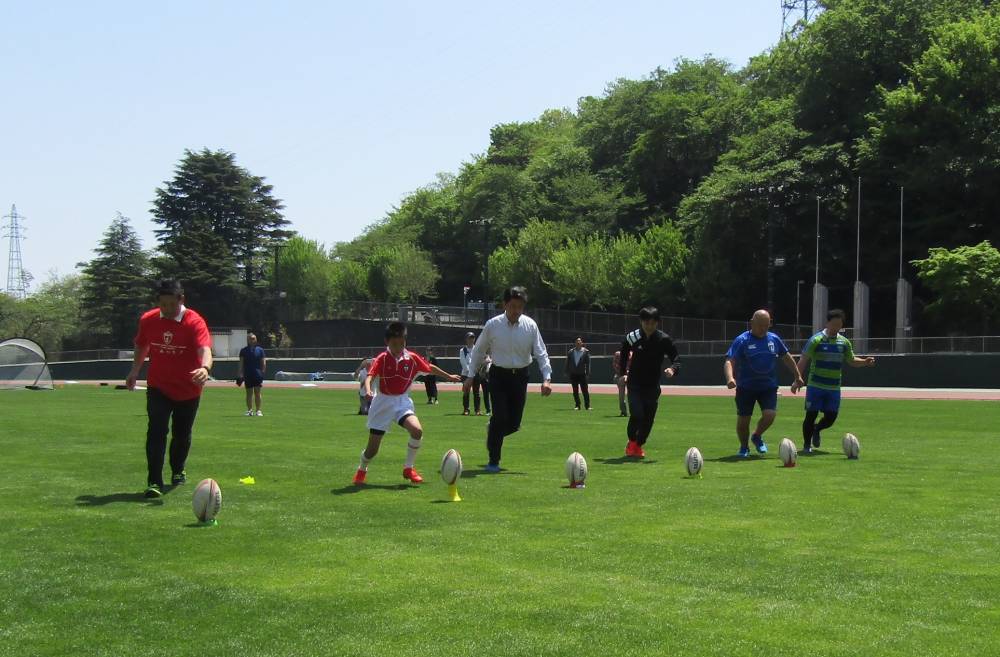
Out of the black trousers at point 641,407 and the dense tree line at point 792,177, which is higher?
the dense tree line at point 792,177

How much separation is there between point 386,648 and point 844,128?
63.8 m

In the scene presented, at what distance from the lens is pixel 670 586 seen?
6617 millimetres

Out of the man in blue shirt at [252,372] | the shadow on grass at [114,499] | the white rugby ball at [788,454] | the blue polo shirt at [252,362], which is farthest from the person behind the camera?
the blue polo shirt at [252,362]

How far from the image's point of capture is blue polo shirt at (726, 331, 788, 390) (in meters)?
14.8

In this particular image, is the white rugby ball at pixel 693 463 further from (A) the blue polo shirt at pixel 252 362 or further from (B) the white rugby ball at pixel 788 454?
(A) the blue polo shirt at pixel 252 362

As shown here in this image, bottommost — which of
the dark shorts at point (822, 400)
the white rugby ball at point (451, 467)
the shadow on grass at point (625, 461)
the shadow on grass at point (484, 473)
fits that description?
the shadow on grass at point (625, 461)

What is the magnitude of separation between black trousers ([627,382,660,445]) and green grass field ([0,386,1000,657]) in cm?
63

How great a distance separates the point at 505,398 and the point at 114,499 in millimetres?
4185

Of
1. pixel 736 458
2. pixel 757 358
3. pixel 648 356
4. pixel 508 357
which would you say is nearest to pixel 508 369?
pixel 508 357

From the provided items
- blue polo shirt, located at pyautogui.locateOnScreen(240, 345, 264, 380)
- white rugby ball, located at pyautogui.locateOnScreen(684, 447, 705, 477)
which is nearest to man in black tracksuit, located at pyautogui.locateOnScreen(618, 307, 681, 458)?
white rugby ball, located at pyautogui.locateOnScreen(684, 447, 705, 477)

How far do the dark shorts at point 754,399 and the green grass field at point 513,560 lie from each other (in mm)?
936

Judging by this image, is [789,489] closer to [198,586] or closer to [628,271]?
[198,586]

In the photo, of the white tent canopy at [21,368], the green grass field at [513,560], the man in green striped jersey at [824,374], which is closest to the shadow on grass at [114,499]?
the green grass field at [513,560]

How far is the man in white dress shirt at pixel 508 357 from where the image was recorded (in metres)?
12.8
